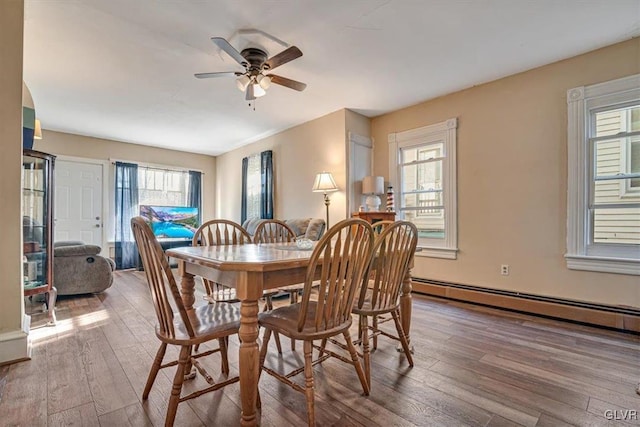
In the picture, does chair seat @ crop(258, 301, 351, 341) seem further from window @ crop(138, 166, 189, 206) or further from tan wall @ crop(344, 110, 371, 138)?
window @ crop(138, 166, 189, 206)

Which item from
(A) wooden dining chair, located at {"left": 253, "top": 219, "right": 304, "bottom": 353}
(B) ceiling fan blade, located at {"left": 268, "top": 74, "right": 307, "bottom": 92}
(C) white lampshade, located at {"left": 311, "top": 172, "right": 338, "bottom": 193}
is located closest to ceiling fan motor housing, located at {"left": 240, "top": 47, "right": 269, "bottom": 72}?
(B) ceiling fan blade, located at {"left": 268, "top": 74, "right": 307, "bottom": 92}

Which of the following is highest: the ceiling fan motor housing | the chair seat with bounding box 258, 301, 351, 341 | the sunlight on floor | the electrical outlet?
the ceiling fan motor housing

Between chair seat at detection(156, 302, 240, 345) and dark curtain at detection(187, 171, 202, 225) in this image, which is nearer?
chair seat at detection(156, 302, 240, 345)

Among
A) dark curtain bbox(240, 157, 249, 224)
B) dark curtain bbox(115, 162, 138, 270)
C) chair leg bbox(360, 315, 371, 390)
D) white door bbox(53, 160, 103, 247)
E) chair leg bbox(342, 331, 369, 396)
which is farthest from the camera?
dark curtain bbox(240, 157, 249, 224)

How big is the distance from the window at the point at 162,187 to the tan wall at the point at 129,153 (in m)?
0.20

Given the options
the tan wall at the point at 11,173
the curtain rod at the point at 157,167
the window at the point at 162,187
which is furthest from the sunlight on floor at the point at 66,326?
the curtain rod at the point at 157,167

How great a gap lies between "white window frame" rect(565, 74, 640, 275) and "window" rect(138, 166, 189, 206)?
266 inches

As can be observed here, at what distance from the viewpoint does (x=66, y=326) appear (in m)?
2.71

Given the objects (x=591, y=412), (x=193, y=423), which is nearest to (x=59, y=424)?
(x=193, y=423)

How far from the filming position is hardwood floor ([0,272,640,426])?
1479 mm

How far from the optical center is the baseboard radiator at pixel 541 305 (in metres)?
2.63

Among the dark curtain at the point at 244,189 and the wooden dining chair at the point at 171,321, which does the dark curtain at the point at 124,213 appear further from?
the wooden dining chair at the point at 171,321

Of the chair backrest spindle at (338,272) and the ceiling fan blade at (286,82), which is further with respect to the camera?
the ceiling fan blade at (286,82)

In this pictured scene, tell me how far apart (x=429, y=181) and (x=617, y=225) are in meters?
1.88
